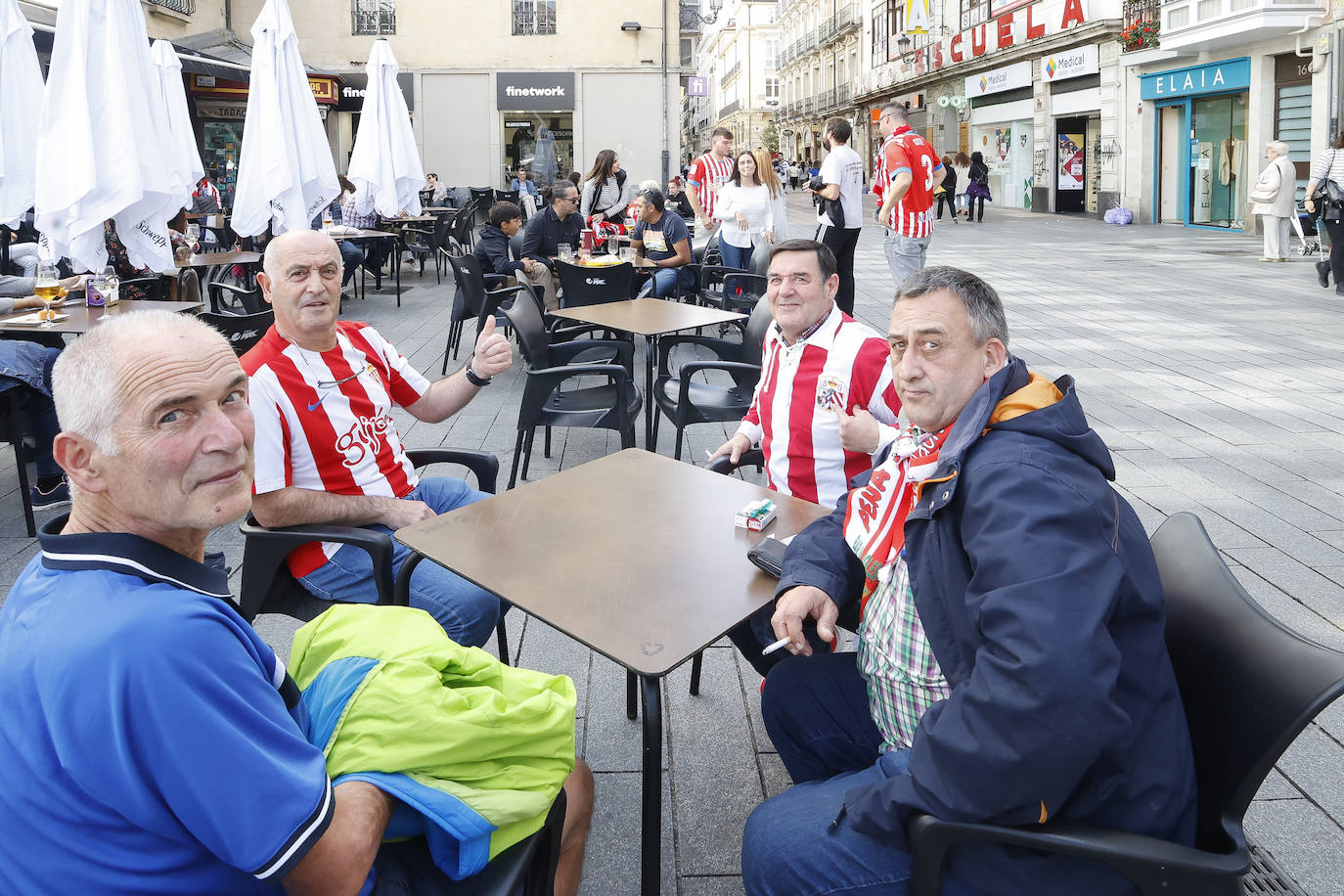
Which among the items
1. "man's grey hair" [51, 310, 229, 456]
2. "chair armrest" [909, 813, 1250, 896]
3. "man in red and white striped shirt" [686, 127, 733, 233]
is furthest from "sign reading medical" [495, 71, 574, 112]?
"chair armrest" [909, 813, 1250, 896]

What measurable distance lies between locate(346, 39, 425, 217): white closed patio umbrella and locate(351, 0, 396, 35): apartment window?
40.9ft

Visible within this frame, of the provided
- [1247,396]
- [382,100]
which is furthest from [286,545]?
[382,100]

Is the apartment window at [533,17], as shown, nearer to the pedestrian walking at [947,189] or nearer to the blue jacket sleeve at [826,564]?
the pedestrian walking at [947,189]

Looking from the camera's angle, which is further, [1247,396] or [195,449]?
[1247,396]

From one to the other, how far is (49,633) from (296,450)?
62.5 inches

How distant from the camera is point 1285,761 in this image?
261 cm

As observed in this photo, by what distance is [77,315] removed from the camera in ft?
17.2

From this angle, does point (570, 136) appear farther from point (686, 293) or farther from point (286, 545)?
point (286, 545)

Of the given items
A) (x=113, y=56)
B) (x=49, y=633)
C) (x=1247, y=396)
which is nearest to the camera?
(x=49, y=633)

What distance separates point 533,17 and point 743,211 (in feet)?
56.4

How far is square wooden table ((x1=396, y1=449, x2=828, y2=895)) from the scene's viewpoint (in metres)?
1.80

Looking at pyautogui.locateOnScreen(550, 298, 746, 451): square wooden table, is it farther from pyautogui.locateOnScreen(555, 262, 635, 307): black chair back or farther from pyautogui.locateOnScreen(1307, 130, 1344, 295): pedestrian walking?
pyautogui.locateOnScreen(1307, 130, 1344, 295): pedestrian walking

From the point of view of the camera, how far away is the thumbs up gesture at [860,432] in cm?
280

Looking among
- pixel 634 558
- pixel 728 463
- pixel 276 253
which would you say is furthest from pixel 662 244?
pixel 634 558
